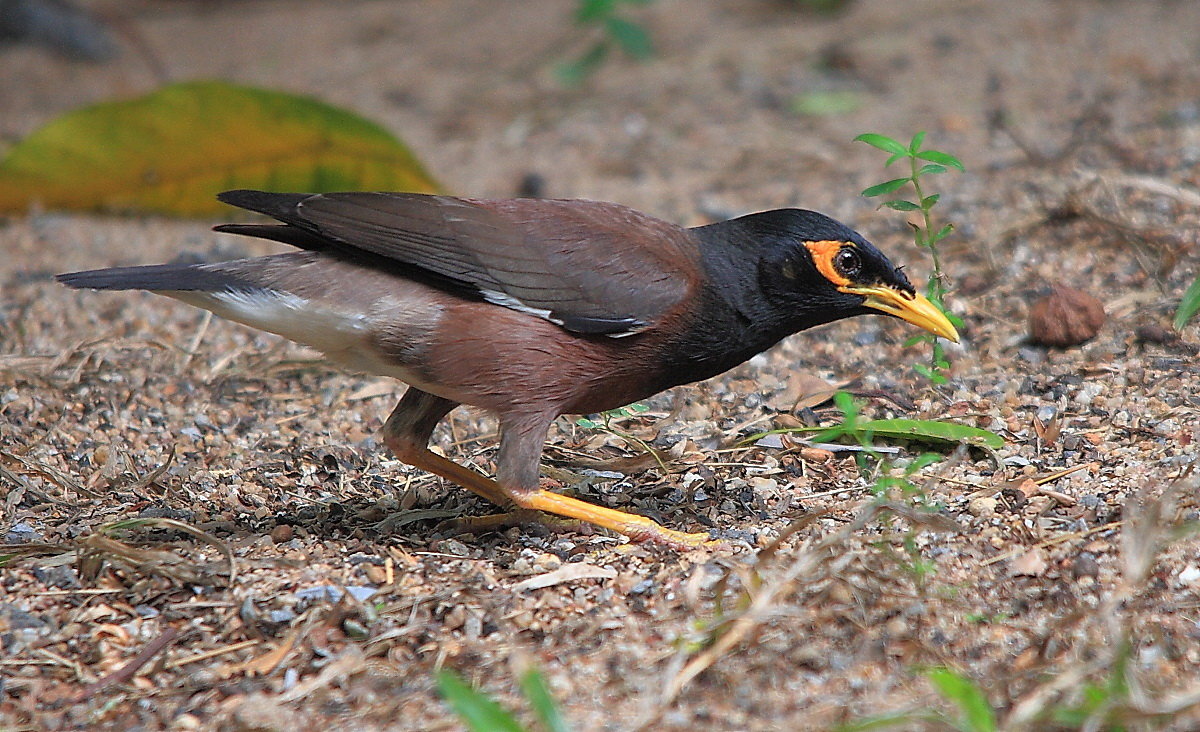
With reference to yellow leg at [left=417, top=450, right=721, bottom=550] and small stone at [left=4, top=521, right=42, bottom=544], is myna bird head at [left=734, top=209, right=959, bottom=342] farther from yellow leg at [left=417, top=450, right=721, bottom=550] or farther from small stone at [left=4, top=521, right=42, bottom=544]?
small stone at [left=4, top=521, right=42, bottom=544]

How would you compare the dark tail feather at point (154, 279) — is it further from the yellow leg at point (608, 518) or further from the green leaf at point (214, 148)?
the green leaf at point (214, 148)

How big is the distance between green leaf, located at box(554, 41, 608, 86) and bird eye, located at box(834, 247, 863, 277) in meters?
5.47

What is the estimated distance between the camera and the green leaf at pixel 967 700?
2658mm

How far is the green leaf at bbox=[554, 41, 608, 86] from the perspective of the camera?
9430 millimetres

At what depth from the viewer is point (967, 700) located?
2688 millimetres

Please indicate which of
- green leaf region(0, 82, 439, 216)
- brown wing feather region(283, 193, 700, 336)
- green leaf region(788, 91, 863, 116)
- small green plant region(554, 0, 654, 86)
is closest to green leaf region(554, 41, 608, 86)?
small green plant region(554, 0, 654, 86)

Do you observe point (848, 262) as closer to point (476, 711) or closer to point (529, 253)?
point (529, 253)

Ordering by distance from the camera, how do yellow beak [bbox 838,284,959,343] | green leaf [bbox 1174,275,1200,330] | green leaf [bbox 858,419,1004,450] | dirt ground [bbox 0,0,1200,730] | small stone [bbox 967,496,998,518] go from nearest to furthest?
dirt ground [bbox 0,0,1200,730]
small stone [bbox 967,496,998,518]
yellow beak [bbox 838,284,959,343]
green leaf [bbox 858,419,1004,450]
green leaf [bbox 1174,275,1200,330]

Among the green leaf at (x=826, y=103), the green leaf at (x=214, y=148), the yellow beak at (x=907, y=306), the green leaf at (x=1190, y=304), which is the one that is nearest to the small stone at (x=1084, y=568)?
the yellow beak at (x=907, y=306)

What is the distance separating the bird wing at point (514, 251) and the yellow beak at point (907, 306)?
589mm

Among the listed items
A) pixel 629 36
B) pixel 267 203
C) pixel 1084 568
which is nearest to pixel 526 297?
pixel 267 203

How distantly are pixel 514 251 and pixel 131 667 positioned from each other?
1733 mm

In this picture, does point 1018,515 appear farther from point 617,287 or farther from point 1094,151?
point 1094,151

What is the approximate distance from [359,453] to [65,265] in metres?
2.82
